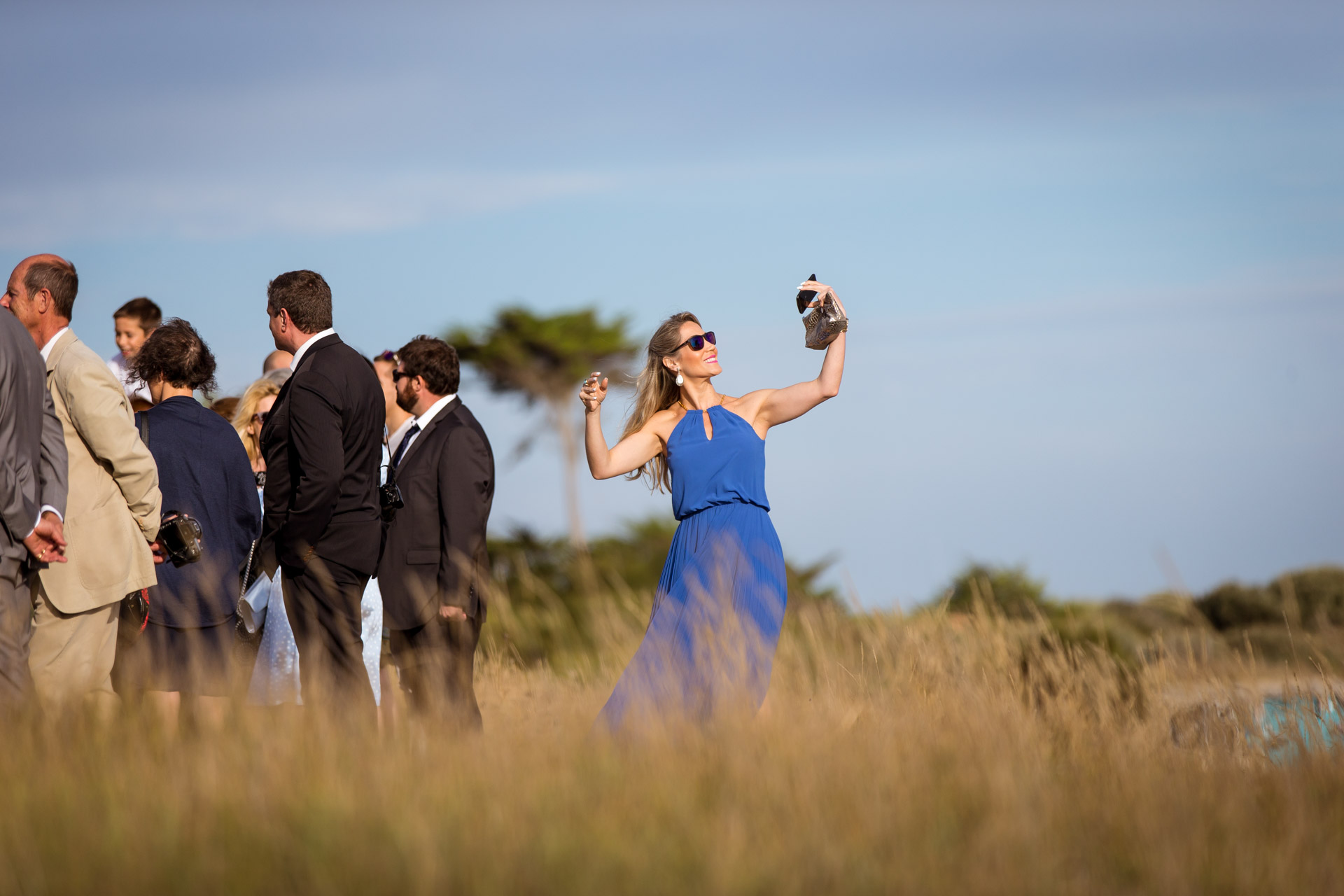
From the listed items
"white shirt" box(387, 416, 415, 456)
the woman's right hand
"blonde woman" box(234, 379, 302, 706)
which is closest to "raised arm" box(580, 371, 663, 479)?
the woman's right hand

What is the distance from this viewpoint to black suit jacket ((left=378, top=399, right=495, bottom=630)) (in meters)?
4.98

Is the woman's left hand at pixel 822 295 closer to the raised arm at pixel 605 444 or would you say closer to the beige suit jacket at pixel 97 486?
the raised arm at pixel 605 444

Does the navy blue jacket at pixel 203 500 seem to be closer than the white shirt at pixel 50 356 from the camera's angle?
No

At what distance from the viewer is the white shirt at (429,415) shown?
5.27m

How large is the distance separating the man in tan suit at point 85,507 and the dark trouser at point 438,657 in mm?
1150

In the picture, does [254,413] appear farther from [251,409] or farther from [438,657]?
[438,657]

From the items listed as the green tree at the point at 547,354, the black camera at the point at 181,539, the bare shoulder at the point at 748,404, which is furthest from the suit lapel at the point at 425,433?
the green tree at the point at 547,354

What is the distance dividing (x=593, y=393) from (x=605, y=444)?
232mm

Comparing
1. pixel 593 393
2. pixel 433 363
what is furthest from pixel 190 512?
pixel 593 393

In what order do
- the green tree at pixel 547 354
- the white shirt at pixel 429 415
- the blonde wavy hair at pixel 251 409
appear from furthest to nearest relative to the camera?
the green tree at pixel 547 354
the blonde wavy hair at pixel 251 409
the white shirt at pixel 429 415

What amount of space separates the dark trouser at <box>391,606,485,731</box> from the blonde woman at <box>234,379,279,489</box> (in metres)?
1.05

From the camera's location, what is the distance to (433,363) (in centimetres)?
529

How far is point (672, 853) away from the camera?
8.89 feet

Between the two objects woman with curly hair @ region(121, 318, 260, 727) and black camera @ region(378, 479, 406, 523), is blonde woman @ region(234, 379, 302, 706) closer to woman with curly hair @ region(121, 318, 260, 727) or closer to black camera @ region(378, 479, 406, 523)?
woman with curly hair @ region(121, 318, 260, 727)
